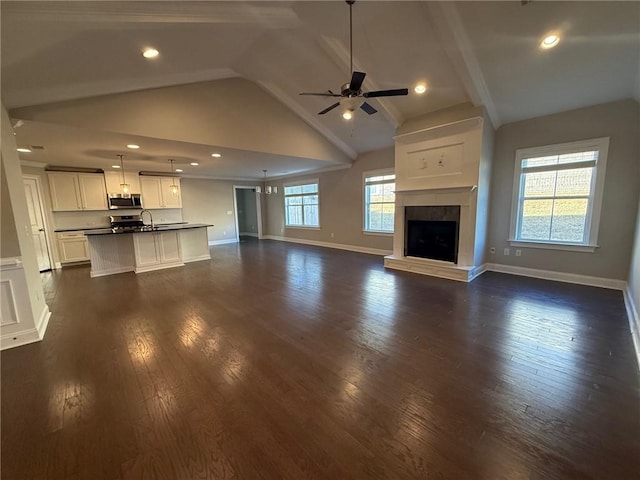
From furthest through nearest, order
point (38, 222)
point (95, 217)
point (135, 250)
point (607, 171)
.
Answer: point (95, 217)
point (38, 222)
point (135, 250)
point (607, 171)

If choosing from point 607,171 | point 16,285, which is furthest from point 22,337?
point 607,171

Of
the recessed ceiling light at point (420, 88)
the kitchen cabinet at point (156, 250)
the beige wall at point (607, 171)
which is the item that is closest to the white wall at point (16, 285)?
the kitchen cabinet at point (156, 250)

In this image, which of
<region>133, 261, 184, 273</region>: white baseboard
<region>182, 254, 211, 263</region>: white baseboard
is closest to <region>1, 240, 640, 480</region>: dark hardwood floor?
<region>133, 261, 184, 273</region>: white baseboard

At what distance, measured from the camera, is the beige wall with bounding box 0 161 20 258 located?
99.4 inches

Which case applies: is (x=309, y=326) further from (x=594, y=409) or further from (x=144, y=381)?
(x=594, y=409)

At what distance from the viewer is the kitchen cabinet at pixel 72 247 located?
21.0ft

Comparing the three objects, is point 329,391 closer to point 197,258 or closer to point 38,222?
point 197,258

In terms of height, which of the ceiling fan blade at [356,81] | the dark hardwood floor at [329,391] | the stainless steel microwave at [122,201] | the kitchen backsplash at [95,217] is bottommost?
the dark hardwood floor at [329,391]

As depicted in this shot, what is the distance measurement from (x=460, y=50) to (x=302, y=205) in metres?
6.54

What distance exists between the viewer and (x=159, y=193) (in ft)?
25.8

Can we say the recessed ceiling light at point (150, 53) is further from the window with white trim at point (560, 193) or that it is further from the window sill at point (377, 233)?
the window with white trim at point (560, 193)

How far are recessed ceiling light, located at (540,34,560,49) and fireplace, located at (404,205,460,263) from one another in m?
2.40

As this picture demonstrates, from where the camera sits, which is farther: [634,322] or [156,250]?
[156,250]

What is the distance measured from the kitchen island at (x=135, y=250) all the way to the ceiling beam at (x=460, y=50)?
601 centimetres
